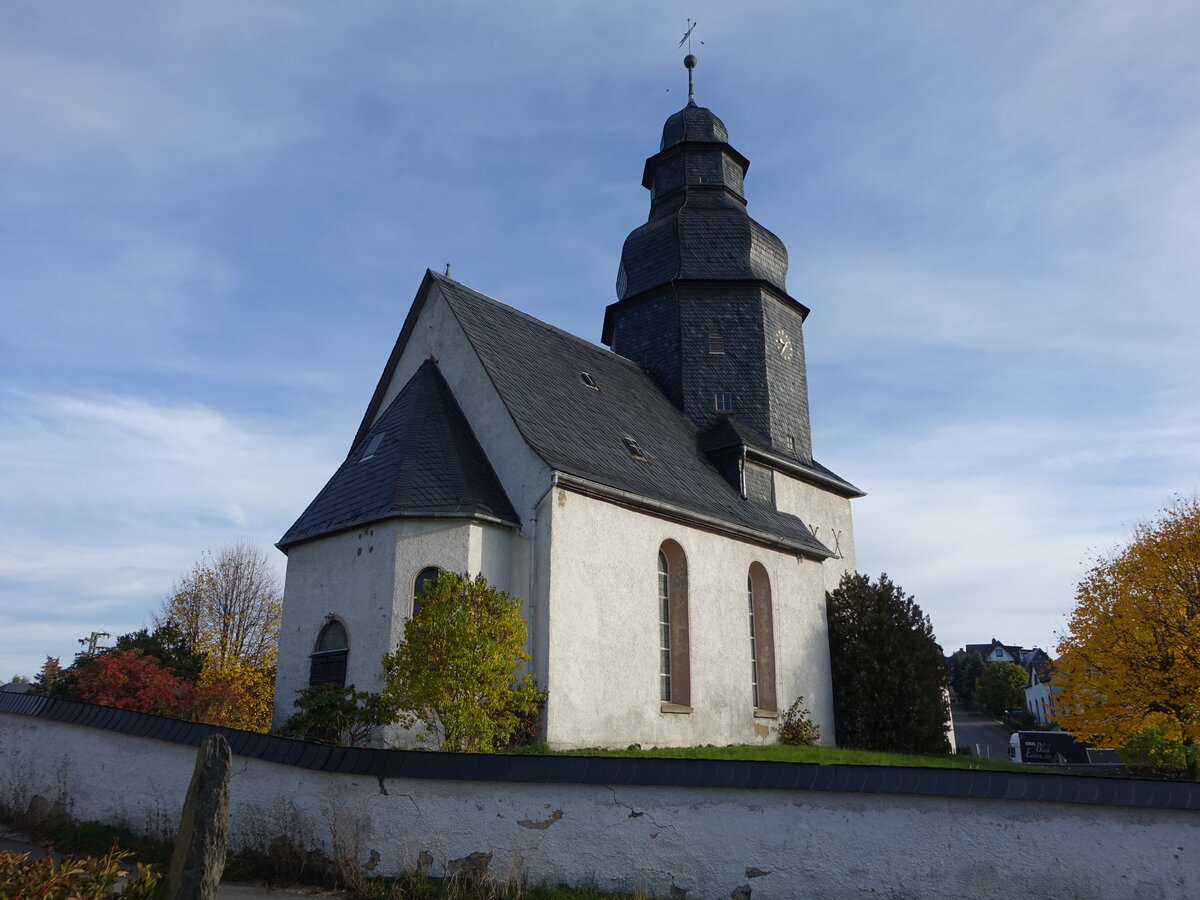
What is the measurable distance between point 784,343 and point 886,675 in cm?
865

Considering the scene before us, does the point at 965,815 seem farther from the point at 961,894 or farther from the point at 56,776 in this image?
the point at 56,776

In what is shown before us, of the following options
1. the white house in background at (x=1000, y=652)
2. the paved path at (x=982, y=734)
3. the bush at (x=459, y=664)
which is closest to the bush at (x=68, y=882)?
the bush at (x=459, y=664)

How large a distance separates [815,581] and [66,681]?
54.5ft

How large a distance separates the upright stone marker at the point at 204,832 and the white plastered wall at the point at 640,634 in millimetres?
7450

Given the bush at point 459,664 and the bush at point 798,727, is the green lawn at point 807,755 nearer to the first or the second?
the bush at point 798,727

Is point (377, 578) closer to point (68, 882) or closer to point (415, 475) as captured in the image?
point (415, 475)

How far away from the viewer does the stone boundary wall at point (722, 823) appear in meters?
7.25

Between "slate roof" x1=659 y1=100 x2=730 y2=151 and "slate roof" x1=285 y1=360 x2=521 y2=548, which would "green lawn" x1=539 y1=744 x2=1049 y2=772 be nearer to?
"slate roof" x1=285 y1=360 x2=521 y2=548

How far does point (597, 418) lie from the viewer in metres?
17.9

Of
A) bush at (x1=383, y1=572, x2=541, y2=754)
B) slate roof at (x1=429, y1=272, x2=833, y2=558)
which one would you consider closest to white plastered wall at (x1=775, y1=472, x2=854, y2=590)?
slate roof at (x1=429, y1=272, x2=833, y2=558)

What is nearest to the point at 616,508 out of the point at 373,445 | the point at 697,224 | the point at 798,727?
the point at 373,445

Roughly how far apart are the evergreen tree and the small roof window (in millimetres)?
10821

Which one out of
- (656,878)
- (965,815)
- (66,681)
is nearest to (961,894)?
(965,815)

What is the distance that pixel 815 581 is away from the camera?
66.0 ft
